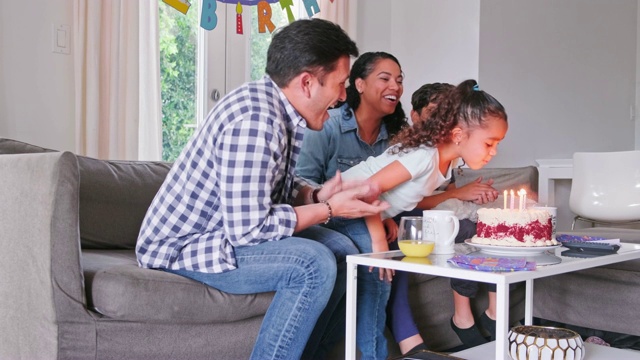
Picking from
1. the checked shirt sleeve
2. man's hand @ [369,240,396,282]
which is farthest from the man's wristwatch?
the checked shirt sleeve

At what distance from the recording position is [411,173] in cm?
195

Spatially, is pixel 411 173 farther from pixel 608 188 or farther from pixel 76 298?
pixel 608 188

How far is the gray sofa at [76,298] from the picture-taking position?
5.41 feet

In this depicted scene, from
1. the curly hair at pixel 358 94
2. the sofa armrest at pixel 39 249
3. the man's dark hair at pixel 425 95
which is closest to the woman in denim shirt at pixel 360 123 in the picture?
the curly hair at pixel 358 94

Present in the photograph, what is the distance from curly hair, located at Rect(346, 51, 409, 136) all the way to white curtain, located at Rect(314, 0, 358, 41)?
1298 millimetres

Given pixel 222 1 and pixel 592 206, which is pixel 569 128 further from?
pixel 222 1

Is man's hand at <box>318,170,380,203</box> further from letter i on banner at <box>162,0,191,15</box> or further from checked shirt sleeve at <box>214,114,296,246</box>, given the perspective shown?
letter i on banner at <box>162,0,191,15</box>

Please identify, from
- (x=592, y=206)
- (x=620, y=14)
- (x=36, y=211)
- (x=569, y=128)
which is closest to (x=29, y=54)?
(x=36, y=211)

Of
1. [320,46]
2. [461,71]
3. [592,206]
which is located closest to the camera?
[320,46]

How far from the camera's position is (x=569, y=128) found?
470 centimetres

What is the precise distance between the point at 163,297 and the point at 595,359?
105 cm

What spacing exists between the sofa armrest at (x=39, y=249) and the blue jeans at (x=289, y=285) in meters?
0.41

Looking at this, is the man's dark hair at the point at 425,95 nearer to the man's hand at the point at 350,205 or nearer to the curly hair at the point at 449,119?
the curly hair at the point at 449,119

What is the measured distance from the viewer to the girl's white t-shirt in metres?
1.97
